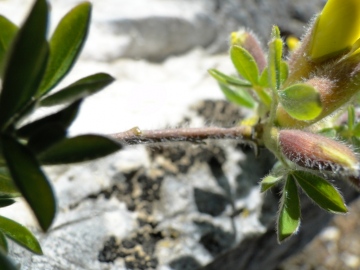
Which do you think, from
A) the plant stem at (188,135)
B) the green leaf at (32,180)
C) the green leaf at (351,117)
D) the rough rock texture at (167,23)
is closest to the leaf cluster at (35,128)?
the green leaf at (32,180)

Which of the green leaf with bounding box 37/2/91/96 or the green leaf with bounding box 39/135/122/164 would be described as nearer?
the green leaf with bounding box 39/135/122/164

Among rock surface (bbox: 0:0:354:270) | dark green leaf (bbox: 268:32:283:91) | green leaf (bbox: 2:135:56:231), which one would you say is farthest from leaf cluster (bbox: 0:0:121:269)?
rock surface (bbox: 0:0:354:270)

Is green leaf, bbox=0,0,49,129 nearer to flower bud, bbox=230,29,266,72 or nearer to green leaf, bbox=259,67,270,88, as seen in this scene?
green leaf, bbox=259,67,270,88

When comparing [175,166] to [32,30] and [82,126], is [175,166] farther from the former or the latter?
[32,30]

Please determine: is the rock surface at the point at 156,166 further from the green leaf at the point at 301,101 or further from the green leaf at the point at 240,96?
the green leaf at the point at 301,101

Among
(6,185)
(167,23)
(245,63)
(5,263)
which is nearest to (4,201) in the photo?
(6,185)

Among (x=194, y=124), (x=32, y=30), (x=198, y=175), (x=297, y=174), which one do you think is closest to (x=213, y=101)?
(x=194, y=124)
